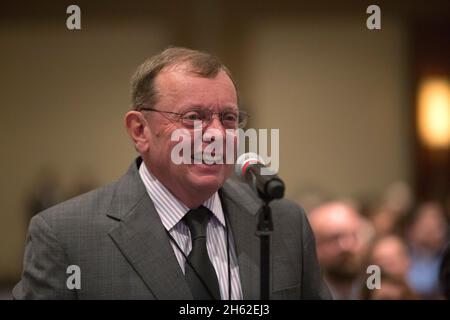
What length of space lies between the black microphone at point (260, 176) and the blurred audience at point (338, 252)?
5.91 ft

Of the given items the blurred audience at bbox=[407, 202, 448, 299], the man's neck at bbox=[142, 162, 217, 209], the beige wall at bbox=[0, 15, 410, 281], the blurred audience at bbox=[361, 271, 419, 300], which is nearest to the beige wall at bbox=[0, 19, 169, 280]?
the beige wall at bbox=[0, 15, 410, 281]

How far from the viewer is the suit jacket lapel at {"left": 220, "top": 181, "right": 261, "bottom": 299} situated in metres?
2.08

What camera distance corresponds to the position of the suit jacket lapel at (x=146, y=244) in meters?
1.99

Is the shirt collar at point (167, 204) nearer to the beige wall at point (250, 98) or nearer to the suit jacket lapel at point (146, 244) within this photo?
the suit jacket lapel at point (146, 244)

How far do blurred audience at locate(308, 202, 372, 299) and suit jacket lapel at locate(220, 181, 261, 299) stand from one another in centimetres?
147

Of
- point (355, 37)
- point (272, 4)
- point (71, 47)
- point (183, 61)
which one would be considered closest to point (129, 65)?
point (71, 47)

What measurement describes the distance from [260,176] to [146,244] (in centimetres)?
43

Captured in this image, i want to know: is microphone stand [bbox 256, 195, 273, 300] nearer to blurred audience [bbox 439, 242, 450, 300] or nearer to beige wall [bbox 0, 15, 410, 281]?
blurred audience [bbox 439, 242, 450, 300]

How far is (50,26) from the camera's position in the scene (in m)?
8.49

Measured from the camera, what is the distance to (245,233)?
2199 millimetres
